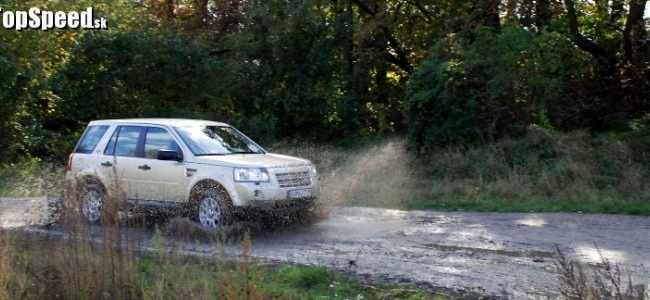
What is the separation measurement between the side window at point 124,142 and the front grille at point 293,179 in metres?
2.73

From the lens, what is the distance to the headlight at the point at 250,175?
10.9 meters

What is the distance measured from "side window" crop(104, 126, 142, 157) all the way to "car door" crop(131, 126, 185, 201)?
0.22 m

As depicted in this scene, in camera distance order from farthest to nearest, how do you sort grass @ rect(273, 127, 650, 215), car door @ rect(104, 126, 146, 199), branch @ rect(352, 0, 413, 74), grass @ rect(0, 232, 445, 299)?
branch @ rect(352, 0, 413, 74)
grass @ rect(273, 127, 650, 215)
car door @ rect(104, 126, 146, 199)
grass @ rect(0, 232, 445, 299)

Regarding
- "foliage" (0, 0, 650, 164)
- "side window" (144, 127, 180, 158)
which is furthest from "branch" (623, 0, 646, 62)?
"side window" (144, 127, 180, 158)

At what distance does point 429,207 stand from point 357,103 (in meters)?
9.09

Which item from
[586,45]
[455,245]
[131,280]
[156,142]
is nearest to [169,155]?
[156,142]

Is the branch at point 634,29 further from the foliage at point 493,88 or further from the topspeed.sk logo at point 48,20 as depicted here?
the topspeed.sk logo at point 48,20

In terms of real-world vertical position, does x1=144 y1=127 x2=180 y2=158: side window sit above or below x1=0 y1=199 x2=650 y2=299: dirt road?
above

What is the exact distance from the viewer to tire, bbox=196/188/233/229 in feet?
35.7

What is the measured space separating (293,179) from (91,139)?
159 inches

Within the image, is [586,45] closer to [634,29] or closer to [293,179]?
[634,29]

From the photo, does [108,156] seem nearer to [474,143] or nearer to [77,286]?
[77,286]

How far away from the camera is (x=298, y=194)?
11.2 m

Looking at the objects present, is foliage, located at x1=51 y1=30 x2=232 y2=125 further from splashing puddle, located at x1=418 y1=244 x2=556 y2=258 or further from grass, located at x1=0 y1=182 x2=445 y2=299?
grass, located at x1=0 y1=182 x2=445 y2=299
